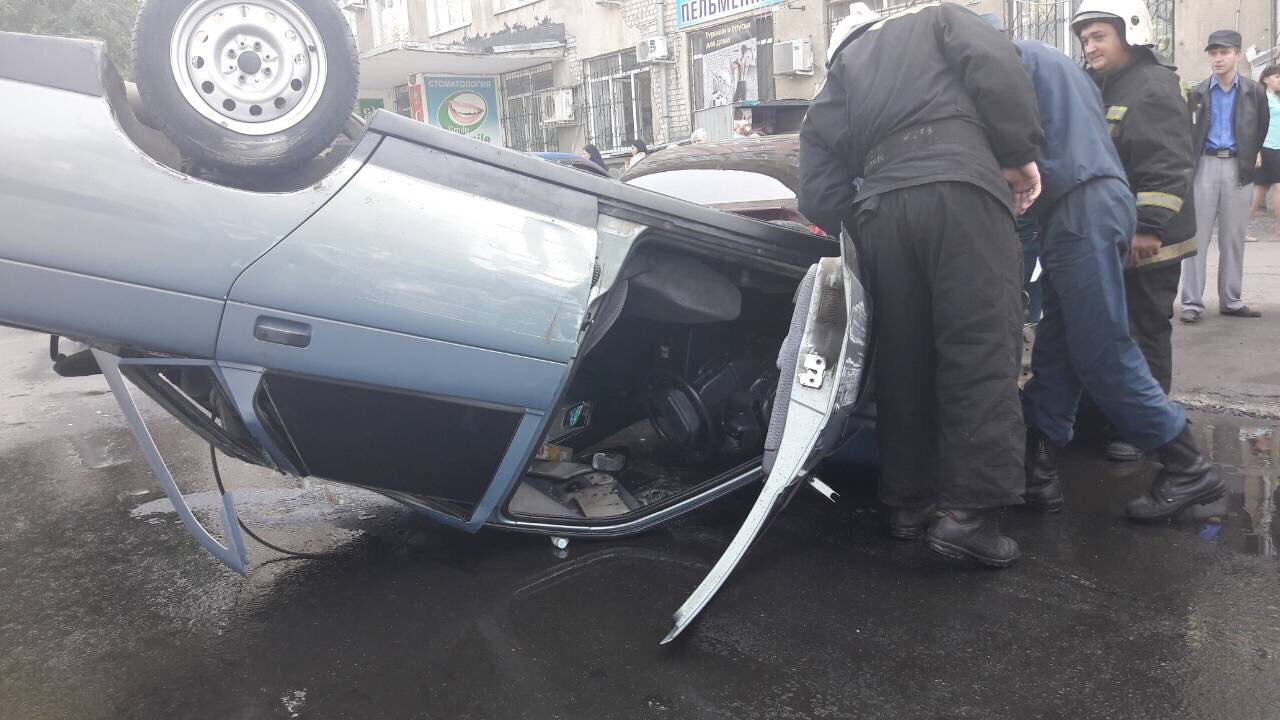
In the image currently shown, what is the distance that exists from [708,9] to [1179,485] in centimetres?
1532

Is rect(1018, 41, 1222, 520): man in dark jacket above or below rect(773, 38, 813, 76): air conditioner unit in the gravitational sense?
below

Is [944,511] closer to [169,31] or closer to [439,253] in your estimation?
[439,253]

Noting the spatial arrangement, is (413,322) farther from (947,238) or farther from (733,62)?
(733,62)

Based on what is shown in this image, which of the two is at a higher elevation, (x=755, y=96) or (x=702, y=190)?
(x=755, y=96)

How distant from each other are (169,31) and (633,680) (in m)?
1.86

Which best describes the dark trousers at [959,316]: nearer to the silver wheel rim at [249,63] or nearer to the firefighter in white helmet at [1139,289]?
the firefighter in white helmet at [1139,289]

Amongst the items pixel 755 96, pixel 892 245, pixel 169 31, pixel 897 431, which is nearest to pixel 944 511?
pixel 897 431

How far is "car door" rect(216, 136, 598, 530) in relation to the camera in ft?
7.12

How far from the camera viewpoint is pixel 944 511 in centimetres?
276

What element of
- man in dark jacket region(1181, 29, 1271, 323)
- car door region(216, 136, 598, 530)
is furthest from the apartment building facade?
car door region(216, 136, 598, 530)

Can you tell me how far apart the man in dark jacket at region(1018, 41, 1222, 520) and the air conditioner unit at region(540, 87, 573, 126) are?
17751 millimetres

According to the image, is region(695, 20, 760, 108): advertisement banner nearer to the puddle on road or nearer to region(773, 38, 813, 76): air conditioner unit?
region(773, 38, 813, 76): air conditioner unit

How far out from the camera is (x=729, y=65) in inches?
655

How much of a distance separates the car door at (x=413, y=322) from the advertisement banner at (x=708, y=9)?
14.7m
